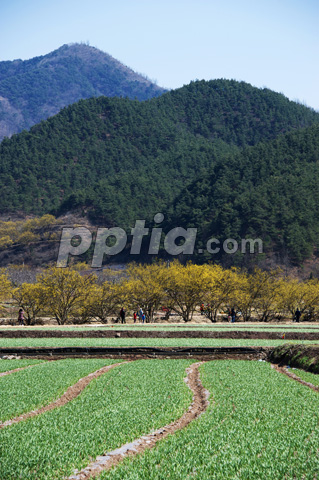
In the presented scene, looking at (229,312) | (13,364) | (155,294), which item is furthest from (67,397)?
(229,312)

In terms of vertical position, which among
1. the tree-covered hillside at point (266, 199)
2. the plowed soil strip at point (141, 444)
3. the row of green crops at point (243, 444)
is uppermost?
the tree-covered hillside at point (266, 199)

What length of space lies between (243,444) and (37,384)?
7.96 metres

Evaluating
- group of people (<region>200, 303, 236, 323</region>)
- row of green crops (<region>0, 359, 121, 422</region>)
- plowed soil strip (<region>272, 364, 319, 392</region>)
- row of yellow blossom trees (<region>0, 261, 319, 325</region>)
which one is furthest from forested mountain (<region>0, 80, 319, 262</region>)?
row of green crops (<region>0, 359, 121, 422</region>)

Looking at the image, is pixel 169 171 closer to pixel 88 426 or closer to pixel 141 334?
pixel 141 334

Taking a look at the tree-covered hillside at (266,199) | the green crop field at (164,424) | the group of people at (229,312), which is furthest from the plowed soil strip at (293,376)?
the tree-covered hillside at (266,199)

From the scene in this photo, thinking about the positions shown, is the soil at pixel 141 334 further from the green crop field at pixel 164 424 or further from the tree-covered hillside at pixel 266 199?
the tree-covered hillside at pixel 266 199

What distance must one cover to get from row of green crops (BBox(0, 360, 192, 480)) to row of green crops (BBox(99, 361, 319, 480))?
821 millimetres

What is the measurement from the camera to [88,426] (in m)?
9.52

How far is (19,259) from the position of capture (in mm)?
117938

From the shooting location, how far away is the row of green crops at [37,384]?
11.5 m

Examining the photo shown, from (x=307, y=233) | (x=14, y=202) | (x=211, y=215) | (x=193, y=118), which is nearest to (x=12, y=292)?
(x=307, y=233)

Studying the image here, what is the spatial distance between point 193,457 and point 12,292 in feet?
126

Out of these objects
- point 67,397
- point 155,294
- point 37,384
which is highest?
point 67,397

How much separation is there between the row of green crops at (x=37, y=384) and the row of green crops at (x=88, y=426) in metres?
0.76
